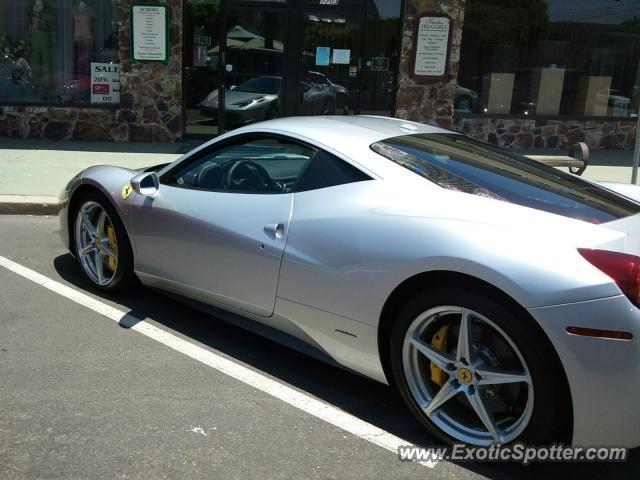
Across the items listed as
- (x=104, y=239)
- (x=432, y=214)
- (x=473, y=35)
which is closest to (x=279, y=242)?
(x=432, y=214)

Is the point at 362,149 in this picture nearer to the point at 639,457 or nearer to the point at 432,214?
the point at 432,214

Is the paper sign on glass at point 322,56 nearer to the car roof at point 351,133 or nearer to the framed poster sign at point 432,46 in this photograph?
the framed poster sign at point 432,46

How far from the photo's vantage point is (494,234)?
2.69 metres

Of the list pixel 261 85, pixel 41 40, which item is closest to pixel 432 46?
pixel 261 85

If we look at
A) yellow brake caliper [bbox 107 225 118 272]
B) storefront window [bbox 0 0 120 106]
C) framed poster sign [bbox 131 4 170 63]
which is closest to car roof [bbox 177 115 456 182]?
yellow brake caliper [bbox 107 225 118 272]

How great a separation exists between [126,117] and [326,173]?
8.64 meters

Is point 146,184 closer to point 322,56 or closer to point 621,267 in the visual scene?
point 621,267

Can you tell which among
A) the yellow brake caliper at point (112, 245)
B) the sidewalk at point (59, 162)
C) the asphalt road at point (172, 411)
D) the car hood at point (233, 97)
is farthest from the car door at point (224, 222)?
the car hood at point (233, 97)

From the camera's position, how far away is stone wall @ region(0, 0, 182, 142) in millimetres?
11078

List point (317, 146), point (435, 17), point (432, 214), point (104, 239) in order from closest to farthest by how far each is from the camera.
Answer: point (432, 214) → point (317, 146) → point (104, 239) → point (435, 17)

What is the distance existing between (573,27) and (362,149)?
10285 millimetres

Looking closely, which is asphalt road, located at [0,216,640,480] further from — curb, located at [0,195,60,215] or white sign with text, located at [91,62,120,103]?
white sign with text, located at [91,62,120,103]

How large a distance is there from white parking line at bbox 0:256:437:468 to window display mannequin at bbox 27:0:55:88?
7633mm

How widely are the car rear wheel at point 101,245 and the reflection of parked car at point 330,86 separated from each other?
7312 mm
